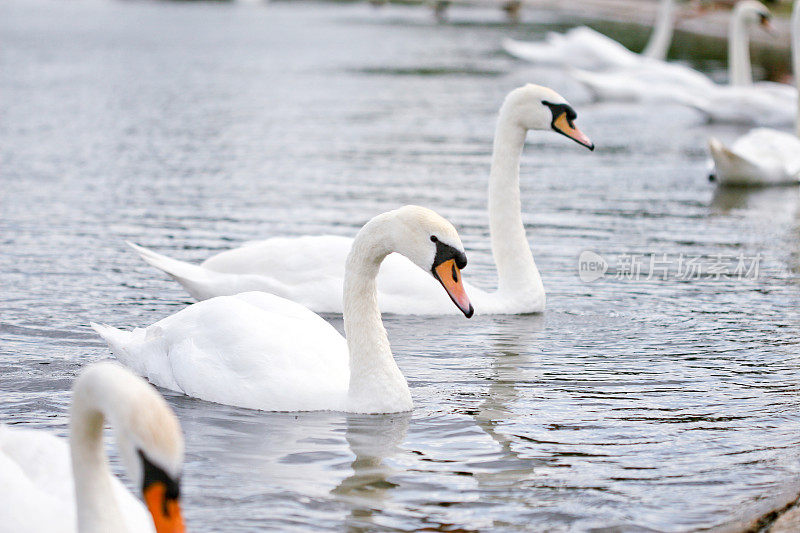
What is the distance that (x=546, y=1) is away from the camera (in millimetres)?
65688

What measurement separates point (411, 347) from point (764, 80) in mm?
20948

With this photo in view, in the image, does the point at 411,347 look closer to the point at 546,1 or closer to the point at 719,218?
the point at 719,218

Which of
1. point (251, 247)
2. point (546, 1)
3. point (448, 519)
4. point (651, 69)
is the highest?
point (546, 1)

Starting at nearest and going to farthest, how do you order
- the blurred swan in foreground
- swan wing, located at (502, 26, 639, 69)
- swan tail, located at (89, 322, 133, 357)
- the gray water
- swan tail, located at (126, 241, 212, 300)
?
the gray water → swan tail, located at (89, 322, 133, 357) → swan tail, located at (126, 241, 212, 300) → the blurred swan in foreground → swan wing, located at (502, 26, 639, 69)

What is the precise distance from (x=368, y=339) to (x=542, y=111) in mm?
→ 3343

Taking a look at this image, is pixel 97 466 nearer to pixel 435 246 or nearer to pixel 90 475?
pixel 90 475

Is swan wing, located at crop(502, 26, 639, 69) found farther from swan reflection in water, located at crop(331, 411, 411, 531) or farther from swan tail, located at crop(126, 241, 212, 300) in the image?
swan reflection in water, located at crop(331, 411, 411, 531)

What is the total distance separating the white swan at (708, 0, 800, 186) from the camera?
49.3 feet

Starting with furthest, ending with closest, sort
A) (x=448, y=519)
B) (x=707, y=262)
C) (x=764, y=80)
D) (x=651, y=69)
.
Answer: (x=764, y=80) → (x=651, y=69) → (x=707, y=262) → (x=448, y=519)

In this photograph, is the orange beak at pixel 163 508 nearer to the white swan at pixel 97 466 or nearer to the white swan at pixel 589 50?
the white swan at pixel 97 466

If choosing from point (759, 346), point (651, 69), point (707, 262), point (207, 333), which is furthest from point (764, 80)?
point (207, 333)

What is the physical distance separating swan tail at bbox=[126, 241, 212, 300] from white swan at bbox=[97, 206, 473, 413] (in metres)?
1.47

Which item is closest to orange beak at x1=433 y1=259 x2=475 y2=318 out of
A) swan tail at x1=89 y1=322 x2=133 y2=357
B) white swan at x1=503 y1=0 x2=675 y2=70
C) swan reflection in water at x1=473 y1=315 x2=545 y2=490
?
swan reflection in water at x1=473 y1=315 x2=545 y2=490

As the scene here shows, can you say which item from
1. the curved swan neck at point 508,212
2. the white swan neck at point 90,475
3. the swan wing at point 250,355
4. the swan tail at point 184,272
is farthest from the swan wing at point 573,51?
the white swan neck at point 90,475
